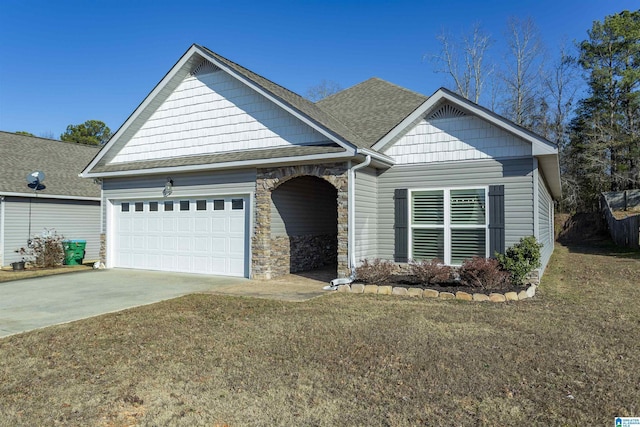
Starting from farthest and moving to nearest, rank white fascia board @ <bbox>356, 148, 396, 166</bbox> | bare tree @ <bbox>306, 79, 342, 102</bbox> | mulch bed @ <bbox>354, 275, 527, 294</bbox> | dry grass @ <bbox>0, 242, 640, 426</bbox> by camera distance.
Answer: bare tree @ <bbox>306, 79, 342, 102</bbox>
white fascia board @ <bbox>356, 148, 396, 166</bbox>
mulch bed @ <bbox>354, 275, 527, 294</bbox>
dry grass @ <bbox>0, 242, 640, 426</bbox>

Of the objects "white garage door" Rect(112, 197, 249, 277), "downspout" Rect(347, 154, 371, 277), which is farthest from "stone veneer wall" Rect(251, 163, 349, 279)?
"white garage door" Rect(112, 197, 249, 277)

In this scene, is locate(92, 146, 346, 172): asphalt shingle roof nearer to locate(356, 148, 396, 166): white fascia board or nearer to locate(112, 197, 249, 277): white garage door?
locate(356, 148, 396, 166): white fascia board

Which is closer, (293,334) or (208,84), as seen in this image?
(293,334)

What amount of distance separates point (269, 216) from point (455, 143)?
4875 mm

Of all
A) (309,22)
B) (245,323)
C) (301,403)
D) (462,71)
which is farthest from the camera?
(462,71)

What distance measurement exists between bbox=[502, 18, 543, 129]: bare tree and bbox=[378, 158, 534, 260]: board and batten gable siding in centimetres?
2301

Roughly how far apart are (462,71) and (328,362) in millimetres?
30333

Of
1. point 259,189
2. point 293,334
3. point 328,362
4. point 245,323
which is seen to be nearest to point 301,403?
point 328,362

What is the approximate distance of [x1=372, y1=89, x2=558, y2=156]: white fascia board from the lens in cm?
943

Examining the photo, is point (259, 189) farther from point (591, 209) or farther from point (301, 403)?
point (591, 209)

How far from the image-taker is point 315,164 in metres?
10.5

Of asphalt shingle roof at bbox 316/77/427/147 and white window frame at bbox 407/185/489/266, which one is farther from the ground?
asphalt shingle roof at bbox 316/77/427/147

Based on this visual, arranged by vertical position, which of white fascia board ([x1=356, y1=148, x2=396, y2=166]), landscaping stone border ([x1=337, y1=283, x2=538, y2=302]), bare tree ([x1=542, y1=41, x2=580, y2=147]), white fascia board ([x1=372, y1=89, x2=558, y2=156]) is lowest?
landscaping stone border ([x1=337, y1=283, x2=538, y2=302])

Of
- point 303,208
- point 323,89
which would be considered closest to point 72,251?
point 303,208
